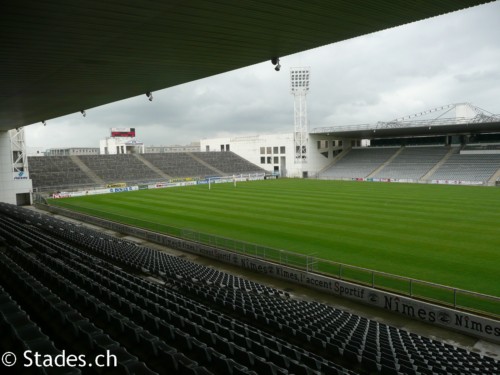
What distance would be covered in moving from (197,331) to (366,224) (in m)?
18.5

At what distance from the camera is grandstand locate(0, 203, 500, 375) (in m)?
5.15

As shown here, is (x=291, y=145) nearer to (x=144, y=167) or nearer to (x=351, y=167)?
(x=351, y=167)

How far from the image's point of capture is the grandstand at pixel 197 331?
16.9ft

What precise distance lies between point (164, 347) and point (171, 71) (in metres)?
9.33

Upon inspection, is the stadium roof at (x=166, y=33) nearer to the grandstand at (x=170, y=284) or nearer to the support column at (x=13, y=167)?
the grandstand at (x=170, y=284)

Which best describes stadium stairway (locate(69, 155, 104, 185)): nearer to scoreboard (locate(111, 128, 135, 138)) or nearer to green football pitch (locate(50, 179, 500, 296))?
green football pitch (locate(50, 179, 500, 296))

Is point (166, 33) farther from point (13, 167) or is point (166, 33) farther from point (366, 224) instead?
point (13, 167)

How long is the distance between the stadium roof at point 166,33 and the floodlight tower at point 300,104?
180 feet

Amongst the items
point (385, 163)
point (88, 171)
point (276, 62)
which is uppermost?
point (276, 62)

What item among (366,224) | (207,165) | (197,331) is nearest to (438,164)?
(366,224)

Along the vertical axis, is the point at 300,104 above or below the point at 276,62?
above

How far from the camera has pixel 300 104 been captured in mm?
66125

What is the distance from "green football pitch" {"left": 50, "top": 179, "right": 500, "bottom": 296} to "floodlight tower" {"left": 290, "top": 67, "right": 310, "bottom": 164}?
27956 mm

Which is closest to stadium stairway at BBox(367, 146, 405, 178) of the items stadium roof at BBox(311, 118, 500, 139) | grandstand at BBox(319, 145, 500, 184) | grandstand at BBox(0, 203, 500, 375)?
grandstand at BBox(319, 145, 500, 184)
